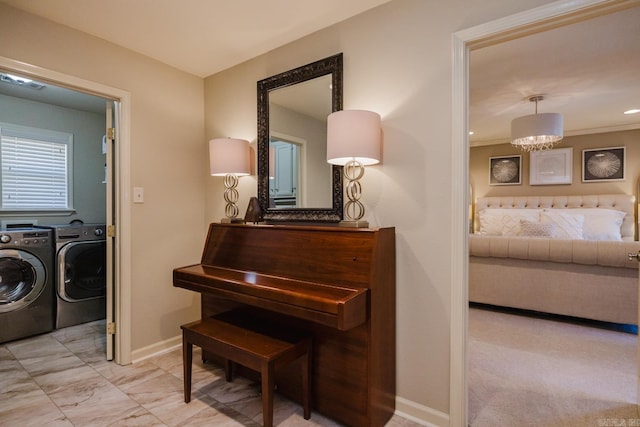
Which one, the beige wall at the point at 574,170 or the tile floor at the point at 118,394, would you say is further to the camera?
the beige wall at the point at 574,170

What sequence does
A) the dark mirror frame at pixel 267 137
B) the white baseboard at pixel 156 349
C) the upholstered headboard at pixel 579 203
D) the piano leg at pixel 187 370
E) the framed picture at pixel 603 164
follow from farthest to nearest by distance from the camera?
the framed picture at pixel 603 164, the upholstered headboard at pixel 579 203, the white baseboard at pixel 156 349, the dark mirror frame at pixel 267 137, the piano leg at pixel 187 370

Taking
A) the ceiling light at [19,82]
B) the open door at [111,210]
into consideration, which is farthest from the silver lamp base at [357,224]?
the ceiling light at [19,82]

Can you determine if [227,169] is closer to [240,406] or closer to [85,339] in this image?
[240,406]

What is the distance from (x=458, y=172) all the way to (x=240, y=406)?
69.3 inches

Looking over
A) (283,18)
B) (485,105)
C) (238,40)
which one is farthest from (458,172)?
(485,105)

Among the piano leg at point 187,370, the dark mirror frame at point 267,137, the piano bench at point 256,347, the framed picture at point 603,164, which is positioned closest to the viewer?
the piano bench at point 256,347

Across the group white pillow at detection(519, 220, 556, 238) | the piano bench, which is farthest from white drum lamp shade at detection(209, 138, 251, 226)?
white pillow at detection(519, 220, 556, 238)

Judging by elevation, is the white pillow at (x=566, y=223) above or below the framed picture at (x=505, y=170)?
below

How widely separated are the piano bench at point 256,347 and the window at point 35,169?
283cm

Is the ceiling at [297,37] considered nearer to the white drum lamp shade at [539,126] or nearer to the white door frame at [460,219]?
the white drum lamp shade at [539,126]

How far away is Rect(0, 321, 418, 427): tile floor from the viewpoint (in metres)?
1.74

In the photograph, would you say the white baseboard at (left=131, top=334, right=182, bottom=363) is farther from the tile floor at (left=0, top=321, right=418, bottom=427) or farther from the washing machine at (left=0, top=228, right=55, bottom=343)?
the washing machine at (left=0, top=228, right=55, bottom=343)

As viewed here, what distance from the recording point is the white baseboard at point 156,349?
242 centimetres

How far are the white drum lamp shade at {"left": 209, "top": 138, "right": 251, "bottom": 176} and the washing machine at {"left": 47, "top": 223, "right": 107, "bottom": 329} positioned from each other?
1749 millimetres
